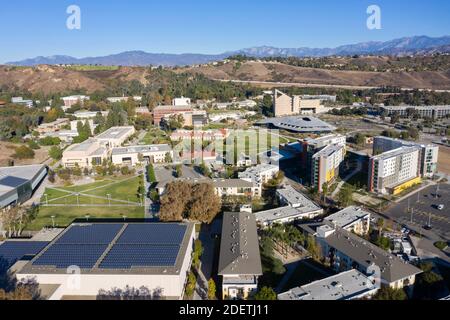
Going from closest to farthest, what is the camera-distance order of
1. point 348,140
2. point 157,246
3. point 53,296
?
point 53,296 < point 157,246 < point 348,140

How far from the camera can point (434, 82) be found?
165 ft

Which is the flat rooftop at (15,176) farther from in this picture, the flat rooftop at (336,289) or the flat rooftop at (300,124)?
the flat rooftop at (300,124)

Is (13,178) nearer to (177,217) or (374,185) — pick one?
(177,217)

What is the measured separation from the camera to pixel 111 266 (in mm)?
9617

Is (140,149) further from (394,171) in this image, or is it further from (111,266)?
(111,266)

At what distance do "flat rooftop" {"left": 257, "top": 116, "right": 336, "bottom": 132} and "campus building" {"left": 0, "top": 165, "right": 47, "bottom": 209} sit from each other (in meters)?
18.2

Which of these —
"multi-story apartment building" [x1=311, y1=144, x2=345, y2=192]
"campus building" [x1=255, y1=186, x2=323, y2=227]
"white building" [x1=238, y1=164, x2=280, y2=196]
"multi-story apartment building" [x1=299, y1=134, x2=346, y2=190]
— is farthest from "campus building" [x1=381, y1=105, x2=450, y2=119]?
"campus building" [x1=255, y1=186, x2=323, y2=227]

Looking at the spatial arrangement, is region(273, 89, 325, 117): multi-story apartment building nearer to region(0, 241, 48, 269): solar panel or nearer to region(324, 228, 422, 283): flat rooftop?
region(324, 228, 422, 283): flat rooftop

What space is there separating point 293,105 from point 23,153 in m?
24.3

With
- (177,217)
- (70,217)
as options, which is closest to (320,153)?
(177,217)

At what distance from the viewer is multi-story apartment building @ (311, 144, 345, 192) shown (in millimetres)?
16922

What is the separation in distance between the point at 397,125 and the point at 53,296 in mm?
30063

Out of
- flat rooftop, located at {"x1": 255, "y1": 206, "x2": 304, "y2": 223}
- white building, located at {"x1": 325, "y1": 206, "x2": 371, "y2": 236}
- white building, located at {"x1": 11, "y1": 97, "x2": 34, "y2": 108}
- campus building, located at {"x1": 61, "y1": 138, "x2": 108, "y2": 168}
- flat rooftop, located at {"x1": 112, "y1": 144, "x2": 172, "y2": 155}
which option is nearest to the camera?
white building, located at {"x1": 325, "y1": 206, "x2": 371, "y2": 236}
